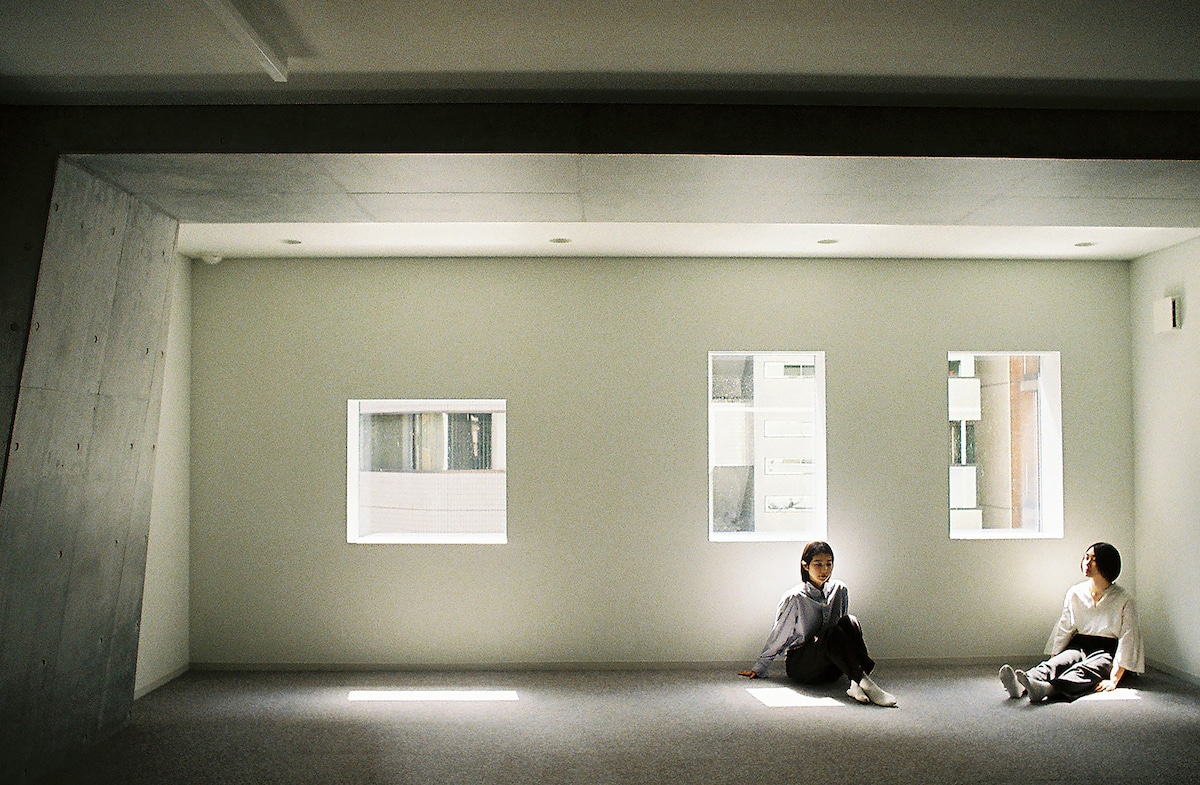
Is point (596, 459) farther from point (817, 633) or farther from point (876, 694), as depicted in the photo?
point (876, 694)

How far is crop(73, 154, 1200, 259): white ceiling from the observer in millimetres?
3570

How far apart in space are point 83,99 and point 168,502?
304 cm

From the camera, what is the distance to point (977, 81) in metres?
3.37

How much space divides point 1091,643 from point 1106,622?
178mm

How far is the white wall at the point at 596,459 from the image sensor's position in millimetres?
6047

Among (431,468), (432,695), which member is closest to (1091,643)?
(432,695)

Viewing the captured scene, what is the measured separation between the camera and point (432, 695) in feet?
17.7

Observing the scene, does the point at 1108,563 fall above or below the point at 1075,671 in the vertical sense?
above

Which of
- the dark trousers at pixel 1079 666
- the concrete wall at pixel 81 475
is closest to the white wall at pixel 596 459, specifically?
the dark trousers at pixel 1079 666

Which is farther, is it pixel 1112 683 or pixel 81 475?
pixel 1112 683

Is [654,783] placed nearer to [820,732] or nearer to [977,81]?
[820,732]

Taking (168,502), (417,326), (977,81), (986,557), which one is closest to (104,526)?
(168,502)

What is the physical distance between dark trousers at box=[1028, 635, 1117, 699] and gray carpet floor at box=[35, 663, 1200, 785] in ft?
0.37

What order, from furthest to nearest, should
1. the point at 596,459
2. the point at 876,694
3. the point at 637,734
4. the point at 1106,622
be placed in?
the point at 596,459 → the point at 1106,622 → the point at 876,694 → the point at 637,734
